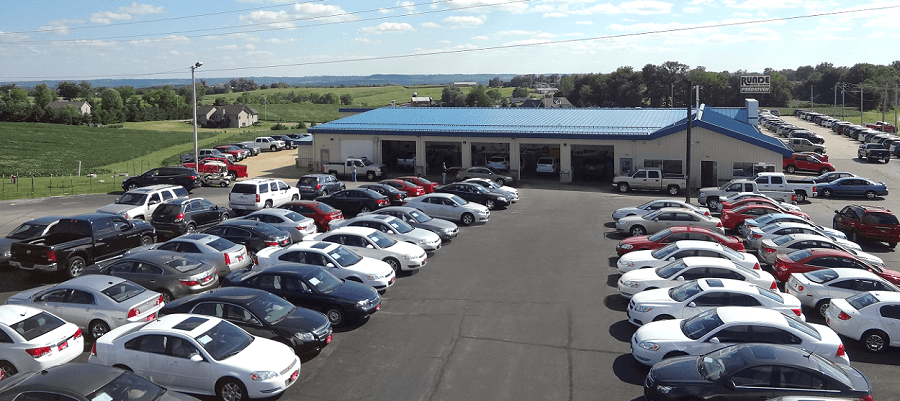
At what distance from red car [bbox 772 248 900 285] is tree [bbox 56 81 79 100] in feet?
570

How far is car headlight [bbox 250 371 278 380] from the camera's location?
11039mm

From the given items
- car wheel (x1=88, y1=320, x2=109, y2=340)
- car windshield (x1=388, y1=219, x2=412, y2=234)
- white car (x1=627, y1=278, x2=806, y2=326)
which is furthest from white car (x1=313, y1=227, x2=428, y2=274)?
white car (x1=627, y1=278, x2=806, y2=326)

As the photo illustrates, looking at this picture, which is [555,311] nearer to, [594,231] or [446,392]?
[446,392]

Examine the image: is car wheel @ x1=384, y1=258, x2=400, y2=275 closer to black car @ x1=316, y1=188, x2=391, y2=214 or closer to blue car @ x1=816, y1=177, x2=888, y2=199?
black car @ x1=316, y1=188, x2=391, y2=214

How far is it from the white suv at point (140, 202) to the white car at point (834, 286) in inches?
932

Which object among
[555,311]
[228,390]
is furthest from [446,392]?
[555,311]

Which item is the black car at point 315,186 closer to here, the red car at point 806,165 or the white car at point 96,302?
the white car at point 96,302

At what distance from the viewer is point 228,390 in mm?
11180

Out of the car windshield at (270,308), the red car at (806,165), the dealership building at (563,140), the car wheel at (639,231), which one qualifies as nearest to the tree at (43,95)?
the dealership building at (563,140)

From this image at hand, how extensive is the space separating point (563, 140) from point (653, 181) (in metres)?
6.95

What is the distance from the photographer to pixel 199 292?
56.5ft

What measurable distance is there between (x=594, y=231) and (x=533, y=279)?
27.1 feet

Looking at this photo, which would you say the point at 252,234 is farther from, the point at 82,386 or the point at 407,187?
the point at 407,187

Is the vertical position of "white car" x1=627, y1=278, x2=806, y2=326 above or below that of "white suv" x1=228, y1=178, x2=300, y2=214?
below
